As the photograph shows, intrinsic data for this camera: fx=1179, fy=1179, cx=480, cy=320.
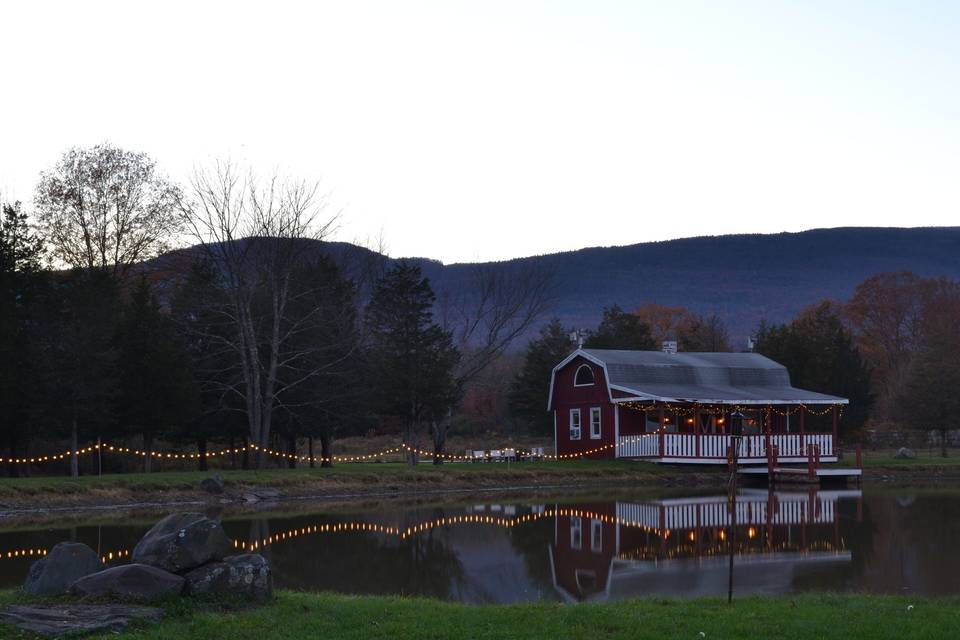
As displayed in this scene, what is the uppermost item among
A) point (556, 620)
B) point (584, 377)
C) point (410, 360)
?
point (410, 360)

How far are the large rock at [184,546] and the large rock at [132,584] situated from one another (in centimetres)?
25

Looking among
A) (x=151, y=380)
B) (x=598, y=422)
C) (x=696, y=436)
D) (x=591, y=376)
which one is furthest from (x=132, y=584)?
(x=591, y=376)

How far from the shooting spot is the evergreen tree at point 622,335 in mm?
66562

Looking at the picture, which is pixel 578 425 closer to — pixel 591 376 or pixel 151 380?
pixel 591 376

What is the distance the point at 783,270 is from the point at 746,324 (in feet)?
99.0

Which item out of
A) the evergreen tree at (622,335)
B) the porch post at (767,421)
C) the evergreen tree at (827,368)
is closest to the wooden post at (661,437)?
the porch post at (767,421)

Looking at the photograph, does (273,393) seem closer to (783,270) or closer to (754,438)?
(754,438)

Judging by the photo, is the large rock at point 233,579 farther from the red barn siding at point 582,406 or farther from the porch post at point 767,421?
the red barn siding at point 582,406

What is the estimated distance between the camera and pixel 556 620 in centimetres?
1232

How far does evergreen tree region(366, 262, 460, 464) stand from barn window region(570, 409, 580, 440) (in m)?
6.31

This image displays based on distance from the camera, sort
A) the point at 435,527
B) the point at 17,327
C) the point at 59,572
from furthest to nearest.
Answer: the point at 17,327 → the point at 435,527 → the point at 59,572

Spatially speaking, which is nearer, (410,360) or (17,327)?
(17,327)

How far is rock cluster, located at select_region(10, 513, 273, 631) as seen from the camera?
12625mm

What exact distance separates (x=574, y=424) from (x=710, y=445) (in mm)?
7269
